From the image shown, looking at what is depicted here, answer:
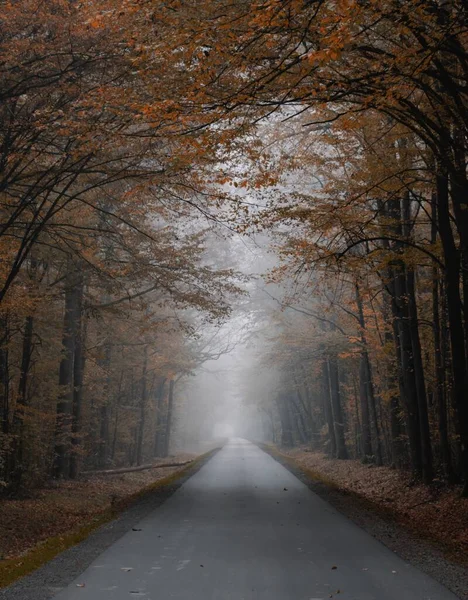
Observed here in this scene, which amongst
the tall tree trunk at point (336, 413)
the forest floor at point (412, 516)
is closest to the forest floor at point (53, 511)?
the forest floor at point (412, 516)

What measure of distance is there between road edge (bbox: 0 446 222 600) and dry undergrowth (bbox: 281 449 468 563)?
4.49 metres

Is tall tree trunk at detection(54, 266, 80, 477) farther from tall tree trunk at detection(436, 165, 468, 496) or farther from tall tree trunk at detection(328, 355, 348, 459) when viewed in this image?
tall tree trunk at detection(328, 355, 348, 459)

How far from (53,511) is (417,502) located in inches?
318

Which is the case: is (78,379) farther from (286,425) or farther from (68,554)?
(286,425)

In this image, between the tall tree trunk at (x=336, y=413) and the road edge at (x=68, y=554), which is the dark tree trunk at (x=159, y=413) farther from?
the road edge at (x=68, y=554)

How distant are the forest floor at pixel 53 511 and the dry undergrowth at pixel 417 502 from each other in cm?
562

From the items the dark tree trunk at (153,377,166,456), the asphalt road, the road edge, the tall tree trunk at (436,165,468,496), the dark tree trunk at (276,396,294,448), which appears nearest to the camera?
the asphalt road

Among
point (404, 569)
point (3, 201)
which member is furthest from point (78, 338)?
point (404, 569)

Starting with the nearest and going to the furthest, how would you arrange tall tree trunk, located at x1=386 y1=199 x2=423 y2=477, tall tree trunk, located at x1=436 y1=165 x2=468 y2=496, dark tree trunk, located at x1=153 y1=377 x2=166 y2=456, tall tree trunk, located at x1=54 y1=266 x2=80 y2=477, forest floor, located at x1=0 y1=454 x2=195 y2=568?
forest floor, located at x1=0 y1=454 x2=195 y2=568, tall tree trunk, located at x1=436 y1=165 x2=468 y2=496, tall tree trunk, located at x1=386 y1=199 x2=423 y2=477, tall tree trunk, located at x1=54 y1=266 x2=80 y2=477, dark tree trunk, located at x1=153 y1=377 x2=166 y2=456

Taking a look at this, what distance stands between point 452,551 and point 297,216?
633 centimetres

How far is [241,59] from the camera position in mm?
7211

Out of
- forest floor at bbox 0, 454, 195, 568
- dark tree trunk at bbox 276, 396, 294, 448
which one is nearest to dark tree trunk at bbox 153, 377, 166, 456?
dark tree trunk at bbox 276, 396, 294, 448

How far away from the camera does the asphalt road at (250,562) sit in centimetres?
535

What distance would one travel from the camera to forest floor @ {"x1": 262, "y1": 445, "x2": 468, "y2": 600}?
6.53 meters
